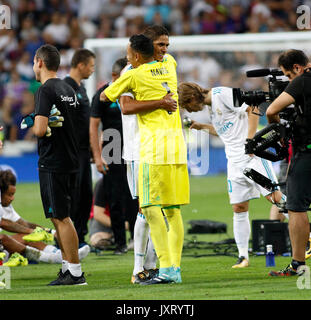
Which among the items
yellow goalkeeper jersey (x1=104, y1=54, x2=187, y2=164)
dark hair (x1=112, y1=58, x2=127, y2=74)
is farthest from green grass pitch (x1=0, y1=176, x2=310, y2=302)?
dark hair (x1=112, y1=58, x2=127, y2=74)

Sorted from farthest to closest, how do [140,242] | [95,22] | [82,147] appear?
[95,22]
[82,147]
[140,242]

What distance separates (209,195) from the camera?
17.5 m

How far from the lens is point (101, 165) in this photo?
1054 cm

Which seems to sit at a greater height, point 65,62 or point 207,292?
point 65,62

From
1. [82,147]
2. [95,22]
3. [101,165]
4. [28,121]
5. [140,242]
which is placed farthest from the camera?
[95,22]

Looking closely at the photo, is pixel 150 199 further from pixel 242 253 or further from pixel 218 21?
pixel 218 21

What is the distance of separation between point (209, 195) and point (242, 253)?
27.6ft

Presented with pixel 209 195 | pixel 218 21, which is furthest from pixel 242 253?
pixel 218 21

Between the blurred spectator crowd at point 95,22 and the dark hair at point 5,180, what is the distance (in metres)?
11.9

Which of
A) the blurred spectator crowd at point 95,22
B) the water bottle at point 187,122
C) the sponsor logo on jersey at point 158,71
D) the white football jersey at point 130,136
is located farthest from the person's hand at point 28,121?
the blurred spectator crowd at point 95,22

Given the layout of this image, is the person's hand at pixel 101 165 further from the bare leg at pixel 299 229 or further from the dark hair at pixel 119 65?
the bare leg at pixel 299 229

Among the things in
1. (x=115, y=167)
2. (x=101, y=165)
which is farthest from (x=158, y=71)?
(x=115, y=167)

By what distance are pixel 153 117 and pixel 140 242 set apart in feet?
4.24

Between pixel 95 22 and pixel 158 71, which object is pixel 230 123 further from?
pixel 95 22
